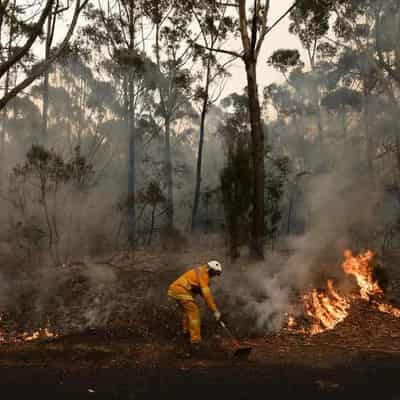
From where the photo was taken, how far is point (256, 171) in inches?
408

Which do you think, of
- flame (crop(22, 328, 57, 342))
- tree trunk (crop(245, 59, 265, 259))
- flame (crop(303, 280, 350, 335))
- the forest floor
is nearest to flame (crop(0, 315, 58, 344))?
flame (crop(22, 328, 57, 342))

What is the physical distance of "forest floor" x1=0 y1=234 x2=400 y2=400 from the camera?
4668mm

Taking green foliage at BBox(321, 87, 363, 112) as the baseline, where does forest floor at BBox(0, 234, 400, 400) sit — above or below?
below

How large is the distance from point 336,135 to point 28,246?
2638 cm

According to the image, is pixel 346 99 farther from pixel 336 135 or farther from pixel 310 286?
pixel 310 286

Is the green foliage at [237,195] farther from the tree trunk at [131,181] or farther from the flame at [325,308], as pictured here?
the tree trunk at [131,181]

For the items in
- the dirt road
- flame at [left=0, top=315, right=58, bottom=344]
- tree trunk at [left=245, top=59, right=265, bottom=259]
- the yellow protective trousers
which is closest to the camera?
the dirt road

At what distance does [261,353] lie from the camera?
6086mm

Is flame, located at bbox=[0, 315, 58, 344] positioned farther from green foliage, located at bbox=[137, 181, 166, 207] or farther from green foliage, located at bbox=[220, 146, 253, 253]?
green foliage, located at bbox=[137, 181, 166, 207]

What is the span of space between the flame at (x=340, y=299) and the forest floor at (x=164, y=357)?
0.19m

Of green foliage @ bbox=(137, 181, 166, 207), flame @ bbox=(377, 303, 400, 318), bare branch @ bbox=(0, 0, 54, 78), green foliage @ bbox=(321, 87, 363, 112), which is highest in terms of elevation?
green foliage @ bbox=(321, 87, 363, 112)

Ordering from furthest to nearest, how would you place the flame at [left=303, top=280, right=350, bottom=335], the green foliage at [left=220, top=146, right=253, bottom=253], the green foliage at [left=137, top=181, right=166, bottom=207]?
the green foliage at [left=137, top=181, right=166, bottom=207], the green foliage at [left=220, top=146, right=253, bottom=253], the flame at [left=303, top=280, right=350, bottom=335]

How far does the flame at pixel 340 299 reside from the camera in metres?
7.23

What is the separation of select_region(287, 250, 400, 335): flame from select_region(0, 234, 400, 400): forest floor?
19 cm
